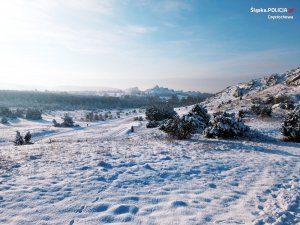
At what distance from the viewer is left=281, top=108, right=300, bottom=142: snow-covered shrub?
14429mm

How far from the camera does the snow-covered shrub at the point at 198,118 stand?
16.3 m

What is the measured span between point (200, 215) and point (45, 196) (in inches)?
138

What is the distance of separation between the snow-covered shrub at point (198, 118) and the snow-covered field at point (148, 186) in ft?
16.0

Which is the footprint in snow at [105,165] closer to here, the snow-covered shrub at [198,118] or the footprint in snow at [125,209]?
the footprint in snow at [125,209]

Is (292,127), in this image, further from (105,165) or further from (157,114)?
(157,114)

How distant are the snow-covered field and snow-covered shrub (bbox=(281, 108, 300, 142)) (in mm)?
3240

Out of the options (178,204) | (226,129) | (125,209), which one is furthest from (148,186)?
(226,129)

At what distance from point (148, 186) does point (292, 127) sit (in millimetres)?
10927

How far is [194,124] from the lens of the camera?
1591 cm

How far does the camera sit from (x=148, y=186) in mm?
7094

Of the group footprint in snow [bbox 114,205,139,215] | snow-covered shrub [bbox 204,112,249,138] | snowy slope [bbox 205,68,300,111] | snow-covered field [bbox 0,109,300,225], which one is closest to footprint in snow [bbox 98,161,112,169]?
snow-covered field [bbox 0,109,300,225]

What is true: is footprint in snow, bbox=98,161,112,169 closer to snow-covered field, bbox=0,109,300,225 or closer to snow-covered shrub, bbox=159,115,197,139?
snow-covered field, bbox=0,109,300,225

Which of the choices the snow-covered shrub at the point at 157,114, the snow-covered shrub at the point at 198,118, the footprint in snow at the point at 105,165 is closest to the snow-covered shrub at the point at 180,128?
the snow-covered shrub at the point at 198,118

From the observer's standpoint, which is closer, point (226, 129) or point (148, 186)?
point (148, 186)
